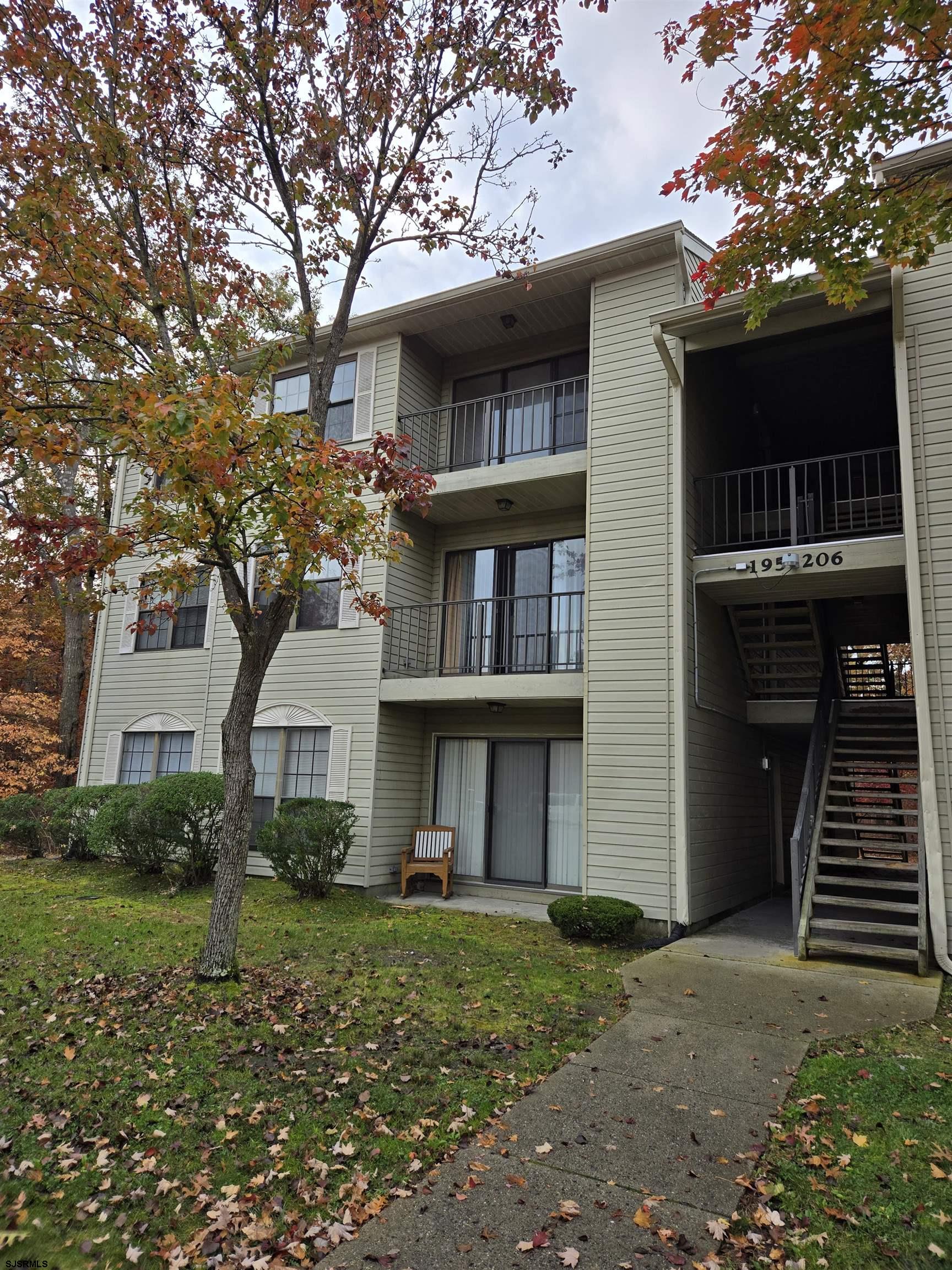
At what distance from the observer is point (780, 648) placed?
35.2ft

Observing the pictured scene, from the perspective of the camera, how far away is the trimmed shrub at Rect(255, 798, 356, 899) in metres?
10.0

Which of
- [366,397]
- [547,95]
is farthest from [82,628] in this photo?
[547,95]

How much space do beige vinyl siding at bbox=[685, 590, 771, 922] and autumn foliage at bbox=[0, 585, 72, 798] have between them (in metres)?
11.9

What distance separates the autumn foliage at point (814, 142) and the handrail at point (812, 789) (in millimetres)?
4919

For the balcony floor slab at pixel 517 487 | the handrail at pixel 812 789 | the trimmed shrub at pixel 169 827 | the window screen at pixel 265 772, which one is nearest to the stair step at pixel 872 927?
the handrail at pixel 812 789

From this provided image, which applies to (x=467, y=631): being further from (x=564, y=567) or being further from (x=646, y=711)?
(x=646, y=711)

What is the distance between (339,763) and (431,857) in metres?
1.95

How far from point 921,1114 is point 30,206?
8.65 metres

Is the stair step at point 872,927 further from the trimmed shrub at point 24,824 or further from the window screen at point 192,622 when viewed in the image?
the trimmed shrub at point 24,824

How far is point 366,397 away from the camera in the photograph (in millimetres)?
12406

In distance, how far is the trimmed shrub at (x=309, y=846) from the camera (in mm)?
10016

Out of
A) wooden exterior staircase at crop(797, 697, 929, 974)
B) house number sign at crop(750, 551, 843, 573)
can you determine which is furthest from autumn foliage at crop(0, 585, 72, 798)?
wooden exterior staircase at crop(797, 697, 929, 974)

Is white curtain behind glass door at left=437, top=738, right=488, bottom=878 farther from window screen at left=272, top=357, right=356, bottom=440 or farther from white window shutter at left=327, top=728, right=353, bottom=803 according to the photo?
window screen at left=272, top=357, right=356, bottom=440

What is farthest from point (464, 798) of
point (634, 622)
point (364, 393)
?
point (364, 393)
